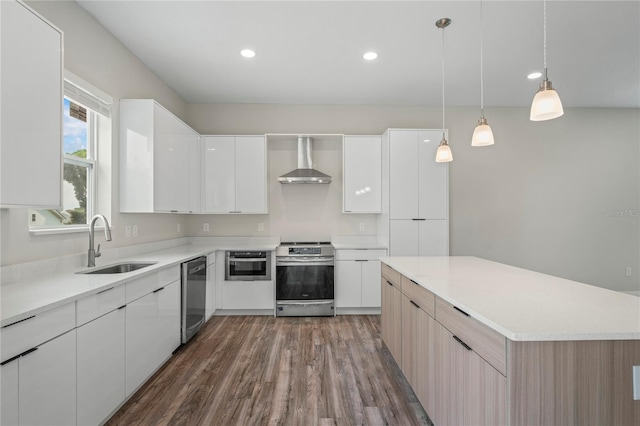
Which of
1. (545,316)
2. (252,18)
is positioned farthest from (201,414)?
(252,18)

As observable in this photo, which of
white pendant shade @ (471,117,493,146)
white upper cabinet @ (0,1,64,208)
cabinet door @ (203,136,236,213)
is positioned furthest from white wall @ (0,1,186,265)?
white pendant shade @ (471,117,493,146)

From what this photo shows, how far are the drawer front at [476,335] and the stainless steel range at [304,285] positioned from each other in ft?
7.59

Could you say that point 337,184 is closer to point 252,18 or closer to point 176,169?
point 176,169

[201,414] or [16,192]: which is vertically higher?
[16,192]

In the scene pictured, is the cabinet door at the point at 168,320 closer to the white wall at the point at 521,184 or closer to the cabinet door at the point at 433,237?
the white wall at the point at 521,184

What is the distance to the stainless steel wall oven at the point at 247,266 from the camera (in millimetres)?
3838

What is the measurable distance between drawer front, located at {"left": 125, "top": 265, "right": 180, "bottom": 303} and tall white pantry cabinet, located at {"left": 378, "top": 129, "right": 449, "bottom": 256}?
2508mm

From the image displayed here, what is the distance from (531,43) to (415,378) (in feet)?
10.3

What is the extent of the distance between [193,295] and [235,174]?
173 cm

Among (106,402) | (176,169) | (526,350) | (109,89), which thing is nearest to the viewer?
(526,350)

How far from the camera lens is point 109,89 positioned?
267cm

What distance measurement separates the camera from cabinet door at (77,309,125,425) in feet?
5.16

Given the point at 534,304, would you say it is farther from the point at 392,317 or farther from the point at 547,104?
the point at 392,317

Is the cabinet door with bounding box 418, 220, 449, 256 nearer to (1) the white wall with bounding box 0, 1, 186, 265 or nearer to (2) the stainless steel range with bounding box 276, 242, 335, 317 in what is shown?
(2) the stainless steel range with bounding box 276, 242, 335, 317
